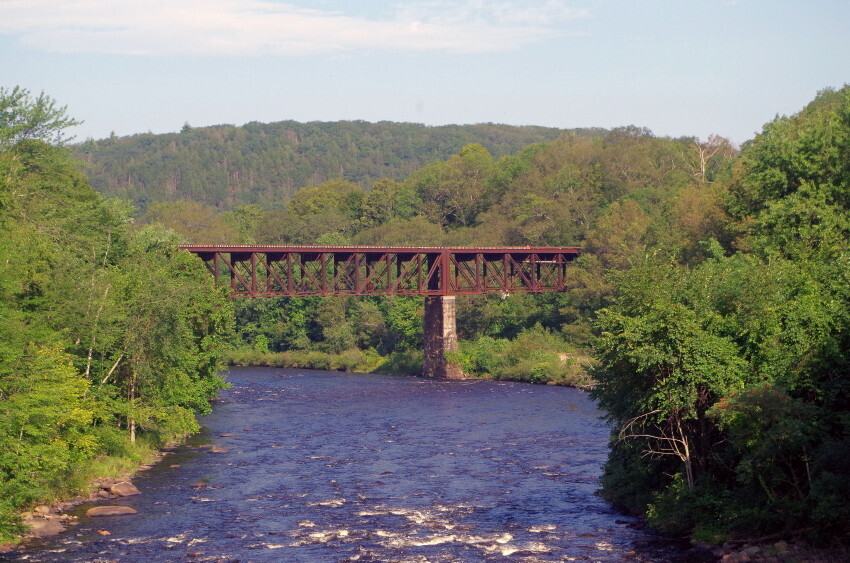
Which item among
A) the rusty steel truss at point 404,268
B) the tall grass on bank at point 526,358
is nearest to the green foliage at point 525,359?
the tall grass on bank at point 526,358

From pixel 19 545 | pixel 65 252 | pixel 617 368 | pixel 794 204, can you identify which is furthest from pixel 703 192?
pixel 19 545

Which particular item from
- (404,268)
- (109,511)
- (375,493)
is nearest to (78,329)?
(109,511)

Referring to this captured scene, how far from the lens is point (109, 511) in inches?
1339

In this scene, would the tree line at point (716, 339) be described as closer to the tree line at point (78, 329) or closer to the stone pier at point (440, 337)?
the stone pier at point (440, 337)

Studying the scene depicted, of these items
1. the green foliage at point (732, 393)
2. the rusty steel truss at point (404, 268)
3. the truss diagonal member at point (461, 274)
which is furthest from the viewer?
the truss diagonal member at point (461, 274)

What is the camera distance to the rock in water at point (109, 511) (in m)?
33.8

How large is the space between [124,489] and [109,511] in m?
3.12

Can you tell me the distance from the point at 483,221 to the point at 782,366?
91.4m

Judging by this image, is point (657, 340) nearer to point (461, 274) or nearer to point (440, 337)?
point (440, 337)

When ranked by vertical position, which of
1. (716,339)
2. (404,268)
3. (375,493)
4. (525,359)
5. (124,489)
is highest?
(404,268)

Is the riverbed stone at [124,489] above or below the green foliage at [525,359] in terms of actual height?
above

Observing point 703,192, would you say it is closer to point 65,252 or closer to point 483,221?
point 65,252

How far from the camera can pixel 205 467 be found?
42781 millimetres

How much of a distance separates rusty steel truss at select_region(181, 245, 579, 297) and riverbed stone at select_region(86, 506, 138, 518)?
44511 millimetres
